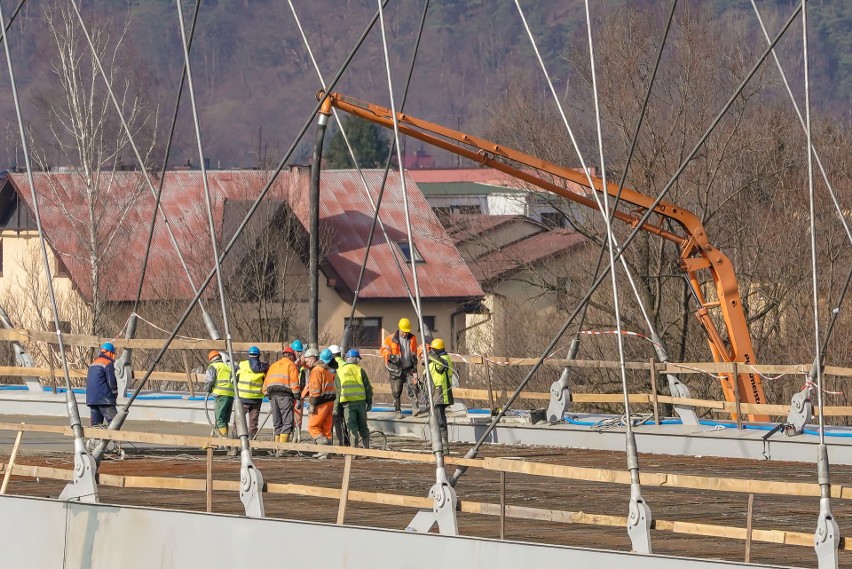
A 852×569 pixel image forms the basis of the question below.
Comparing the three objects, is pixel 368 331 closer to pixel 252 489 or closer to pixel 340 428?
pixel 340 428

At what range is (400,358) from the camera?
81.1 ft

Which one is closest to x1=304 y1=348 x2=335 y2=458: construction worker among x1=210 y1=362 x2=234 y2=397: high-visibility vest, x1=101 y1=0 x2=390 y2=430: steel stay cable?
x1=210 y1=362 x2=234 y2=397: high-visibility vest

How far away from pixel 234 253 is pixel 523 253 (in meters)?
11.0

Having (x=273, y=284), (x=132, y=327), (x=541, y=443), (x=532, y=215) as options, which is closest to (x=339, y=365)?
(x=541, y=443)

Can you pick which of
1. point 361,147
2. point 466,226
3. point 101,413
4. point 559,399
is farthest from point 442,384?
point 361,147

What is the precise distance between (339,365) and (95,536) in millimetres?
6799

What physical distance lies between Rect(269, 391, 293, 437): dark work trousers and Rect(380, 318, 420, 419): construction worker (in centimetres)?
280

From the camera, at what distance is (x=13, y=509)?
16203mm

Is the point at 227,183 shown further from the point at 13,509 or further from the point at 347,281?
the point at 13,509

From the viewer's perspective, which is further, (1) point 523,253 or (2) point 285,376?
(1) point 523,253

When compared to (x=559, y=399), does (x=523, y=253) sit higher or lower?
higher

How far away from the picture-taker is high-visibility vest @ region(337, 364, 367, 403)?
71.1 ft

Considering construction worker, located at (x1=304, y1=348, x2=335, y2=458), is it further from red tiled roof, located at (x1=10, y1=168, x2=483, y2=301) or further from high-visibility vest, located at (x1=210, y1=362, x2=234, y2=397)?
red tiled roof, located at (x1=10, y1=168, x2=483, y2=301)

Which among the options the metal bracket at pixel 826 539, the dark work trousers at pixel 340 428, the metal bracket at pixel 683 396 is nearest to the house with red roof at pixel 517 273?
the metal bracket at pixel 683 396
